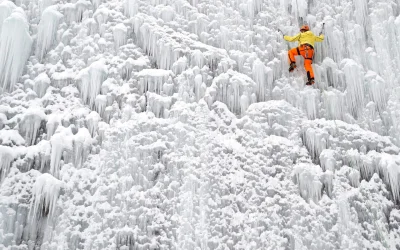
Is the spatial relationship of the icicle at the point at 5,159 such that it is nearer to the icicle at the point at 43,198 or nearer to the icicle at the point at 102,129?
the icicle at the point at 43,198

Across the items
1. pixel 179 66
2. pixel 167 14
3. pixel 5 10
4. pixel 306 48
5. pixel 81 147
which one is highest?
pixel 167 14

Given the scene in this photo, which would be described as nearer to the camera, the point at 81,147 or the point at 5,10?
the point at 81,147

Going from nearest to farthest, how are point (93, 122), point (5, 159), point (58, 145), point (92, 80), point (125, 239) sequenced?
point (125, 239)
point (5, 159)
point (58, 145)
point (93, 122)
point (92, 80)

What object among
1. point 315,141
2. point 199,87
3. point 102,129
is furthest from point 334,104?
point 102,129

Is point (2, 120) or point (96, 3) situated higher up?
point (96, 3)

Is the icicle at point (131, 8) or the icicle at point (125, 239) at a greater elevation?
the icicle at point (131, 8)

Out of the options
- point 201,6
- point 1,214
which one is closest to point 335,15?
point 201,6

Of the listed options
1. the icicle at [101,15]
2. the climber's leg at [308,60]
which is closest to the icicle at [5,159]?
the icicle at [101,15]

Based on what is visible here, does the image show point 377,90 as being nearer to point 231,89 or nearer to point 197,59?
point 231,89
